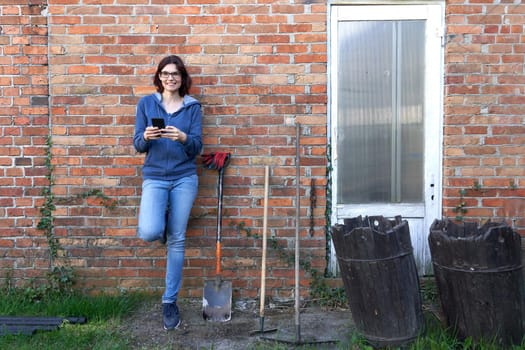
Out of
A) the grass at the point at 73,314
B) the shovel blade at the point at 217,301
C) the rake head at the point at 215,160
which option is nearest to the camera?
the grass at the point at 73,314

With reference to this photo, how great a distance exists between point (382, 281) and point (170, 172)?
5.76ft

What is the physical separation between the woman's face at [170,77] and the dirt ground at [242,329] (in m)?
1.84

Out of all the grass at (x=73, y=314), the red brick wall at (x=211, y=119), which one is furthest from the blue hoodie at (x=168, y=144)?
the grass at (x=73, y=314)

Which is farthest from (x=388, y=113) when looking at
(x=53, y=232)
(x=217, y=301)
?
(x=53, y=232)

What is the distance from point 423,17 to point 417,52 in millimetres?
292

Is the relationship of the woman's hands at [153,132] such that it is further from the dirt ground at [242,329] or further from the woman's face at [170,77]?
the dirt ground at [242,329]

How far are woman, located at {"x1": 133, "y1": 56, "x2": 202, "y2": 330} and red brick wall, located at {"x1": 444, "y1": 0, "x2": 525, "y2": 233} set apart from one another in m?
2.16

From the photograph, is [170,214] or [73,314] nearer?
[170,214]

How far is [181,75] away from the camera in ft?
13.3

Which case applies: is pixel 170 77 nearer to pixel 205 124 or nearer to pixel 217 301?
pixel 205 124

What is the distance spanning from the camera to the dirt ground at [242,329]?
367 centimetres

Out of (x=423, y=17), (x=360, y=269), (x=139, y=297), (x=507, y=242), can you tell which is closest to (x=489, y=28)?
(x=423, y=17)

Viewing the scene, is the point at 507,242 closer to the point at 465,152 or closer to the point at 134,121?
the point at 465,152

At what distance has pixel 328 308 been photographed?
14.3 ft
